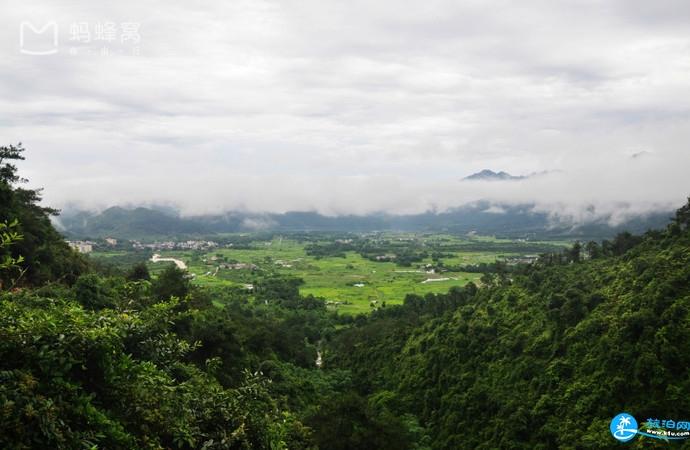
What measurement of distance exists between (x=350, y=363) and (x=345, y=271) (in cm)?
6787

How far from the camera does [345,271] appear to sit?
110 meters

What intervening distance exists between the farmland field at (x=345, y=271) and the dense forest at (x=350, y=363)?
1236 inches

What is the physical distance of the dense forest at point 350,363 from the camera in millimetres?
4457

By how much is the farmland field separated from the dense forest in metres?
31.4

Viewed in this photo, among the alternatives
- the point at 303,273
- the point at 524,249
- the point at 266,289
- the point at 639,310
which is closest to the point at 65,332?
the point at 639,310

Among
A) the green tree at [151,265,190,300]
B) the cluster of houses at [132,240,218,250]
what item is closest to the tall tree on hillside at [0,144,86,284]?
the green tree at [151,265,190,300]

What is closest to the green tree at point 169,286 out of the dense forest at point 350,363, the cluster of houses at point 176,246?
the dense forest at point 350,363

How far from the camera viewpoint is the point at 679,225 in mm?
29172

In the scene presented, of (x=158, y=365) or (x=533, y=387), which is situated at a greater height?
(x=158, y=365)

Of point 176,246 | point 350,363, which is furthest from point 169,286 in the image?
point 176,246

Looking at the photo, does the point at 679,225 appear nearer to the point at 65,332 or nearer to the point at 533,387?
the point at 533,387

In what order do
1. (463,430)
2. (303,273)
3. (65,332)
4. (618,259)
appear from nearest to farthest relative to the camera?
(65,332) → (463,430) → (618,259) → (303,273)

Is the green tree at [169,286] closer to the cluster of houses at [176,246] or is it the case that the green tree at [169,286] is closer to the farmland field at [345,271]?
the farmland field at [345,271]

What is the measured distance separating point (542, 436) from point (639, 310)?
7696 millimetres
